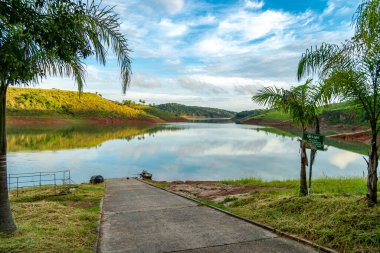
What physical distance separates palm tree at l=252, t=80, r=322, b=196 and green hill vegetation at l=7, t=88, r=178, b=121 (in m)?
92.5

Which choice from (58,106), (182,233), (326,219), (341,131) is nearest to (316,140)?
(326,219)

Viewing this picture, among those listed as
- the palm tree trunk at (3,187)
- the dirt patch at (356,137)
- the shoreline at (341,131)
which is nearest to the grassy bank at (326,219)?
the palm tree trunk at (3,187)

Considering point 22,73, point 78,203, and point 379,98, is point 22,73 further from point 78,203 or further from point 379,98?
point 78,203

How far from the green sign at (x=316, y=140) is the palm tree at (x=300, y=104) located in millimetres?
264

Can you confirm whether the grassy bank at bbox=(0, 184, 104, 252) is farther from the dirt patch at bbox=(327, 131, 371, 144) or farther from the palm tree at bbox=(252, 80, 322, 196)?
the dirt patch at bbox=(327, 131, 371, 144)

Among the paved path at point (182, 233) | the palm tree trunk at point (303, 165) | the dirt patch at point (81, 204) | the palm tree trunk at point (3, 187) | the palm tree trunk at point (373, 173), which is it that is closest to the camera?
the paved path at point (182, 233)

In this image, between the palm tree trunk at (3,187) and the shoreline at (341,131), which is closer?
the palm tree trunk at (3,187)

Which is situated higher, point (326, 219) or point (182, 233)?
point (326, 219)

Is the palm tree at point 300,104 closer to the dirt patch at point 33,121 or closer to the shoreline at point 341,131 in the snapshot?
the shoreline at point 341,131

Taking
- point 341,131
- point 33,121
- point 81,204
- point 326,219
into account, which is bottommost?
point 81,204

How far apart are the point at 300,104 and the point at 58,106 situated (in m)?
140

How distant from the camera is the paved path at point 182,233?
261 inches

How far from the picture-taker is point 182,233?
764 cm

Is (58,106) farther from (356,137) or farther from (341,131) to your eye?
(356,137)
